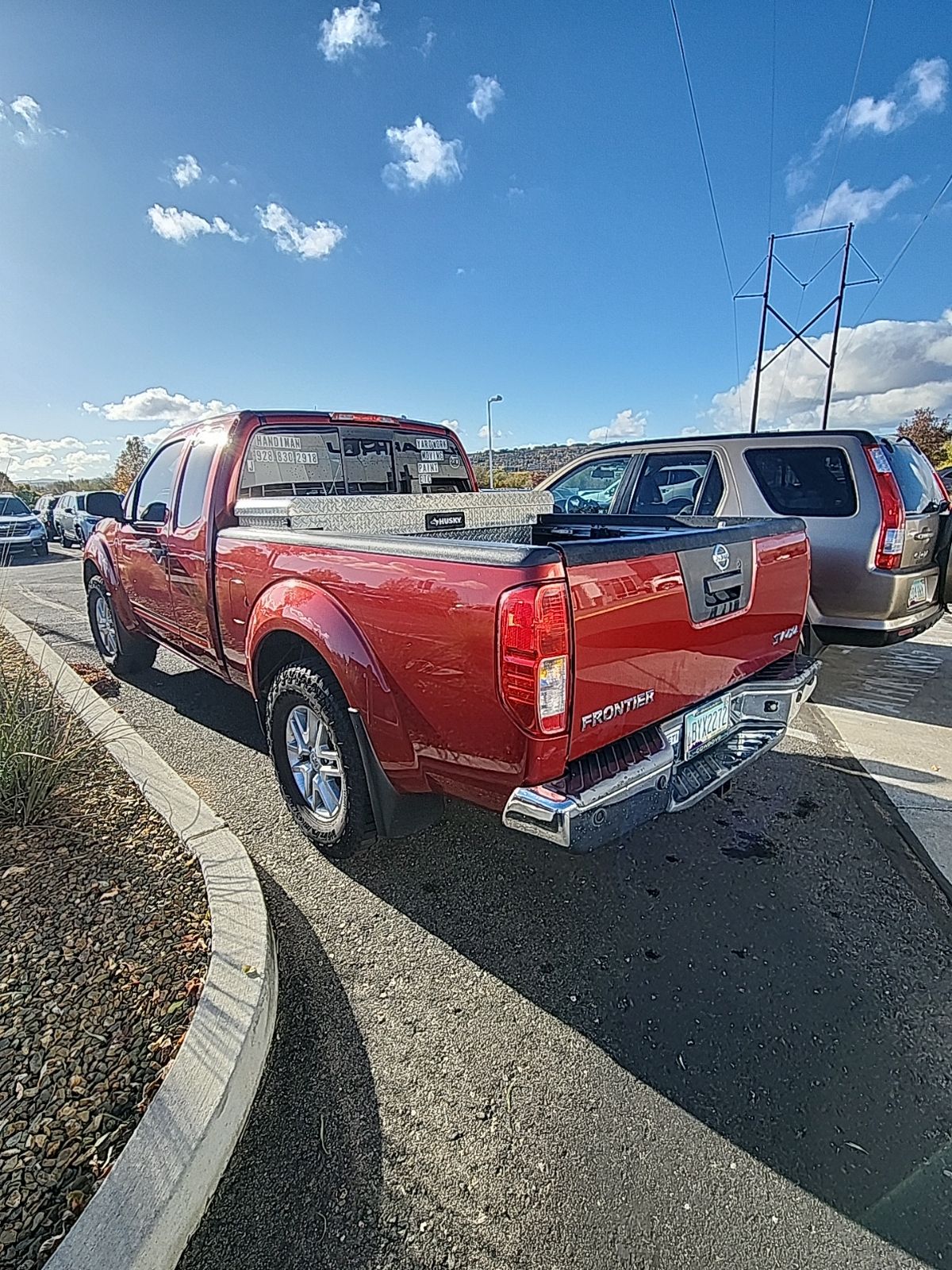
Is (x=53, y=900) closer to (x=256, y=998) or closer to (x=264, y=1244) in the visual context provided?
(x=256, y=998)

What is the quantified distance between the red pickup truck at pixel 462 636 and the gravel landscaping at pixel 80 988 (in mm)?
800

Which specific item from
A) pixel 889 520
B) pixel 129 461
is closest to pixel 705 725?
pixel 889 520

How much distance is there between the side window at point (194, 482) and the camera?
4.05 m

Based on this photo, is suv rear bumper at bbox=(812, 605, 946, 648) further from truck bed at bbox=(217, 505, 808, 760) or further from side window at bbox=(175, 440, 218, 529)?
side window at bbox=(175, 440, 218, 529)

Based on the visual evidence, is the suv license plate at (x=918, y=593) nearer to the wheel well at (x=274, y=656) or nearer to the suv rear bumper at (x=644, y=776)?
the suv rear bumper at (x=644, y=776)

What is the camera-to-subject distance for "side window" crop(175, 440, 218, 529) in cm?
405

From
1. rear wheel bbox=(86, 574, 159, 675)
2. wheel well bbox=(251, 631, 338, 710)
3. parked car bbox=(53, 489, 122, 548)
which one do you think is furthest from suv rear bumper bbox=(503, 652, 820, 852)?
parked car bbox=(53, 489, 122, 548)

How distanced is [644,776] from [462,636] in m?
0.79

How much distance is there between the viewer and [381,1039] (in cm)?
217

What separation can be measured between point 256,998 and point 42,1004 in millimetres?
673

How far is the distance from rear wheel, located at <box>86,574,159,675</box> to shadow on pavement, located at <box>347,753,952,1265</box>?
3.84 metres

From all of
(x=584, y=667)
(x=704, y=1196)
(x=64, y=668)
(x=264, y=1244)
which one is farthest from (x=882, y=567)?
(x=64, y=668)

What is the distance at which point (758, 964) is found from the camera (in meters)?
2.49

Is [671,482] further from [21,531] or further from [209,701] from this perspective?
[21,531]
